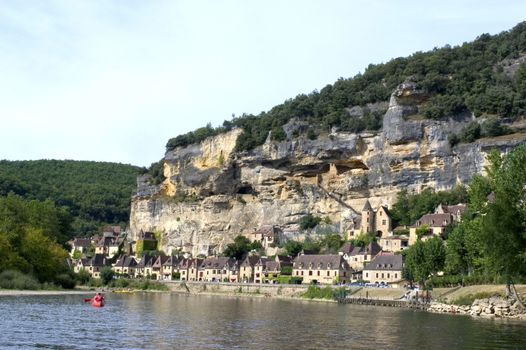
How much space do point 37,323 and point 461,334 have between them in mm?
21255

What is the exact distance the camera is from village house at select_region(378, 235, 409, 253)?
9106 cm

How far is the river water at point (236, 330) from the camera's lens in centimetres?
3059

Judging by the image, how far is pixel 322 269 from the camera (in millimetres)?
89438

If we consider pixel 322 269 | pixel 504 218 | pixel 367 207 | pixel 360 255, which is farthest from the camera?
pixel 367 207

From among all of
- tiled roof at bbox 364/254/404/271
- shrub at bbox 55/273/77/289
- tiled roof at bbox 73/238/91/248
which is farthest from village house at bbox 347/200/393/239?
tiled roof at bbox 73/238/91/248

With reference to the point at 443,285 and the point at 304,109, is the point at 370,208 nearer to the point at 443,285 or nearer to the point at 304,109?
the point at 304,109

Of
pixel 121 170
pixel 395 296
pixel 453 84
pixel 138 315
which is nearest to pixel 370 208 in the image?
pixel 453 84

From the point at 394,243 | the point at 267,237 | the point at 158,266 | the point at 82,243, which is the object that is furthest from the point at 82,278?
the point at 82,243

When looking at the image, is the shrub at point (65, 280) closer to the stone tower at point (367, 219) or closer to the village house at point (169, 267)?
the village house at point (169, 267)

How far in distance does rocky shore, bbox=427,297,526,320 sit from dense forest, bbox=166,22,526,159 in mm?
41528

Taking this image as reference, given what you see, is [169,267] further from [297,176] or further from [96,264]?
[297,176]

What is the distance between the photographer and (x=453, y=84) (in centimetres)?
10050

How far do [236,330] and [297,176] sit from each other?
74960 millimetres

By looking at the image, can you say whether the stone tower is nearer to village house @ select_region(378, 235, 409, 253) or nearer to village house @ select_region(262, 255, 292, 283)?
village house @ select_region(378, 235, 409, 253)
